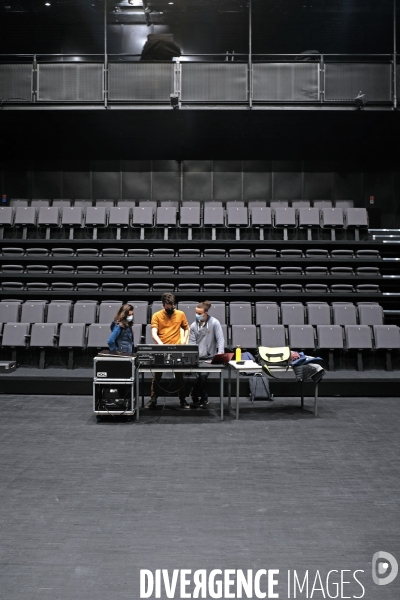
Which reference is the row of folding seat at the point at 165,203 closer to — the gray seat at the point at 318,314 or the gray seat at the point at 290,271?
the gray seat at the point at 290,271

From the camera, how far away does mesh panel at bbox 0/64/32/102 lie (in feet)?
36.7

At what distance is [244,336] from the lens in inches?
355

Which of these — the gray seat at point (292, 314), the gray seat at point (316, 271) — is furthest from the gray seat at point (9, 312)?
the gray seat at point (316, 271)

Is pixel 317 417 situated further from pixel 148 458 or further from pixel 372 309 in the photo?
pixel 372 309

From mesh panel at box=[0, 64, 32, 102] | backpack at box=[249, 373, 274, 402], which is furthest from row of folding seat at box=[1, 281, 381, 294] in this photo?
mesh panel at box=[0, 64, 32, 102]

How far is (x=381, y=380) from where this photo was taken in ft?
26.1

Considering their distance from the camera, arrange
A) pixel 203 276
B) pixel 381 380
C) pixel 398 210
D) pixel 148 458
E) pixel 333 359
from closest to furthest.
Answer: pixel 148 458
pixel 381 380
pixel 333 359
pixel 203 276
pixel 398 210

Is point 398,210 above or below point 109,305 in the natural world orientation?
above

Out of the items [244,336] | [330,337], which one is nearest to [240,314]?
[244,336]

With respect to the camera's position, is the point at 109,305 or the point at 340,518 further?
the point at 109,305

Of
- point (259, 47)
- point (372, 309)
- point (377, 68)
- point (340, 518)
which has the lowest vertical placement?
point (340, 518)

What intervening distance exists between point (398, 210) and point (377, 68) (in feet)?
12.0

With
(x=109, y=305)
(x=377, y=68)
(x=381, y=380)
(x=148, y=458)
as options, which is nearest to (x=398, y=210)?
(x=377, y=68)

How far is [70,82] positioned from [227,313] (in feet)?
19.1
